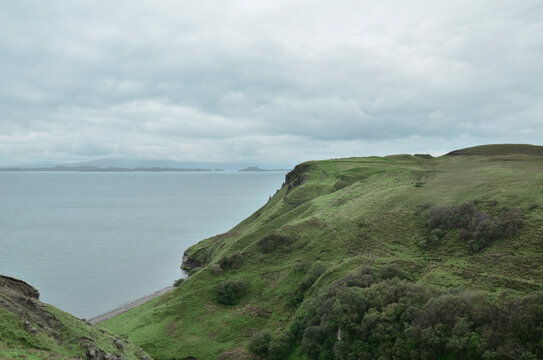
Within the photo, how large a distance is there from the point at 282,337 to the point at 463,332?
2446 cm

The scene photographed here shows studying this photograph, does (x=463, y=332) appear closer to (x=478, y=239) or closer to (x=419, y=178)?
(x=478, y=239)

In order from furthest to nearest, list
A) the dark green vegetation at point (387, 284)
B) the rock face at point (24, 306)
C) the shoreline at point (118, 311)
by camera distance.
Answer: the shoreline at point (118, 311) < the dark green vegetation at point (387, 284) < the rock face at point (24, 306)

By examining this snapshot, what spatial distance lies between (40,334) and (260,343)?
1122 inches

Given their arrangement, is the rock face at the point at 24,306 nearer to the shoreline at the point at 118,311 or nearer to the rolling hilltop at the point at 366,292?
the rolling hilltop at the point at 366,292

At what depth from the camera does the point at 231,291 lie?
63375 mm

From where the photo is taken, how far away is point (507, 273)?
43375 mm

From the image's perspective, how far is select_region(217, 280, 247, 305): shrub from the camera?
6291cm

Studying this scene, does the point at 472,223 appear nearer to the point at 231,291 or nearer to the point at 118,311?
the point at 231,291

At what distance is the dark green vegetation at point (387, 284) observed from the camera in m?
35.3

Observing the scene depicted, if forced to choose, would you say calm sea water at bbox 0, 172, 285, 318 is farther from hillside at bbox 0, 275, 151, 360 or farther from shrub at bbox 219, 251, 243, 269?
hillside at bbox 0, 275, 151, 360

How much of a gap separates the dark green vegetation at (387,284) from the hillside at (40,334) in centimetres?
2015

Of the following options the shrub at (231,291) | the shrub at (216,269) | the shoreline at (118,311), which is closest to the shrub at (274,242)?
the shrub at (216,269)

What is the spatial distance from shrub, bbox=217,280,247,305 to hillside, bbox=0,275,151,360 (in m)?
25.2

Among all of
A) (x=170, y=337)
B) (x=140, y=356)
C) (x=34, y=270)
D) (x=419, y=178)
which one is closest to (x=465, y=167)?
(x=419, y=178)
